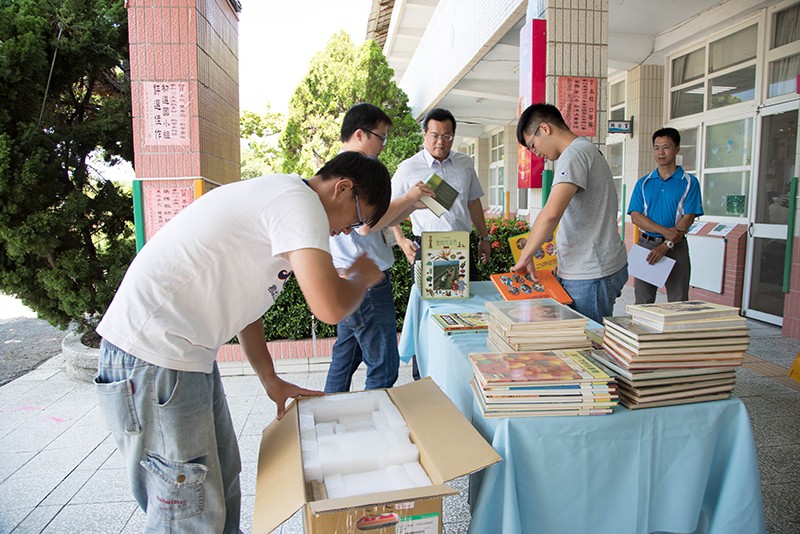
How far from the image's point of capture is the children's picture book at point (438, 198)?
2203 millimetres

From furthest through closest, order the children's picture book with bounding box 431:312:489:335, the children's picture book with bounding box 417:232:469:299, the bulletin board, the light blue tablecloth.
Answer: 1. the bulletin board
2. the children's picture book with bounding box 417:232:469:299
3. the children's picture book with bounding box 431:312:489:335
4. the light blue tablecloth

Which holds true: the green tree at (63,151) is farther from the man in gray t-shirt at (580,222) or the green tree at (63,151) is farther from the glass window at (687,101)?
the glass window at (687,101)

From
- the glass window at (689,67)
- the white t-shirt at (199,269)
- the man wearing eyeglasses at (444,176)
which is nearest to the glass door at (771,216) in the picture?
the glass window at (689,67)

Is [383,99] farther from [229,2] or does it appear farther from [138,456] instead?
[138,456]

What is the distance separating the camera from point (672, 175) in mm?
3705

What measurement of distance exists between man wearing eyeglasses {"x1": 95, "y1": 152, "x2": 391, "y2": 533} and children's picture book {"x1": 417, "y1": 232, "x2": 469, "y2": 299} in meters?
1.33

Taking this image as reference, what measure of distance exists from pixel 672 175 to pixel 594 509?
118 inches

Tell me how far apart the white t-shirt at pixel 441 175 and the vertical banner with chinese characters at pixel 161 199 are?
5.07 feet

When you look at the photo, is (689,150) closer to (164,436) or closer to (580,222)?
(580,222)

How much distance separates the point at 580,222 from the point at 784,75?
12.6 ft

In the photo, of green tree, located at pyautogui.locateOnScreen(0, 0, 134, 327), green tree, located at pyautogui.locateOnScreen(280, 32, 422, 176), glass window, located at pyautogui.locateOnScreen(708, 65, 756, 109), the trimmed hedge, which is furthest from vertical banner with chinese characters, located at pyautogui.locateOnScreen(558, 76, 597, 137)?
green tree, located at pyautogui.locateOnScreen(280, 32, 422, 176)

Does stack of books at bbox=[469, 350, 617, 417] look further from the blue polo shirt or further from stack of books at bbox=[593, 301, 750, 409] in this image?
the blue polo shirt

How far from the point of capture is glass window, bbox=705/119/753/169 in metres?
5.09

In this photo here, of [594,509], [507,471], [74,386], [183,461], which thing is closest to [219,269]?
[183,461]
